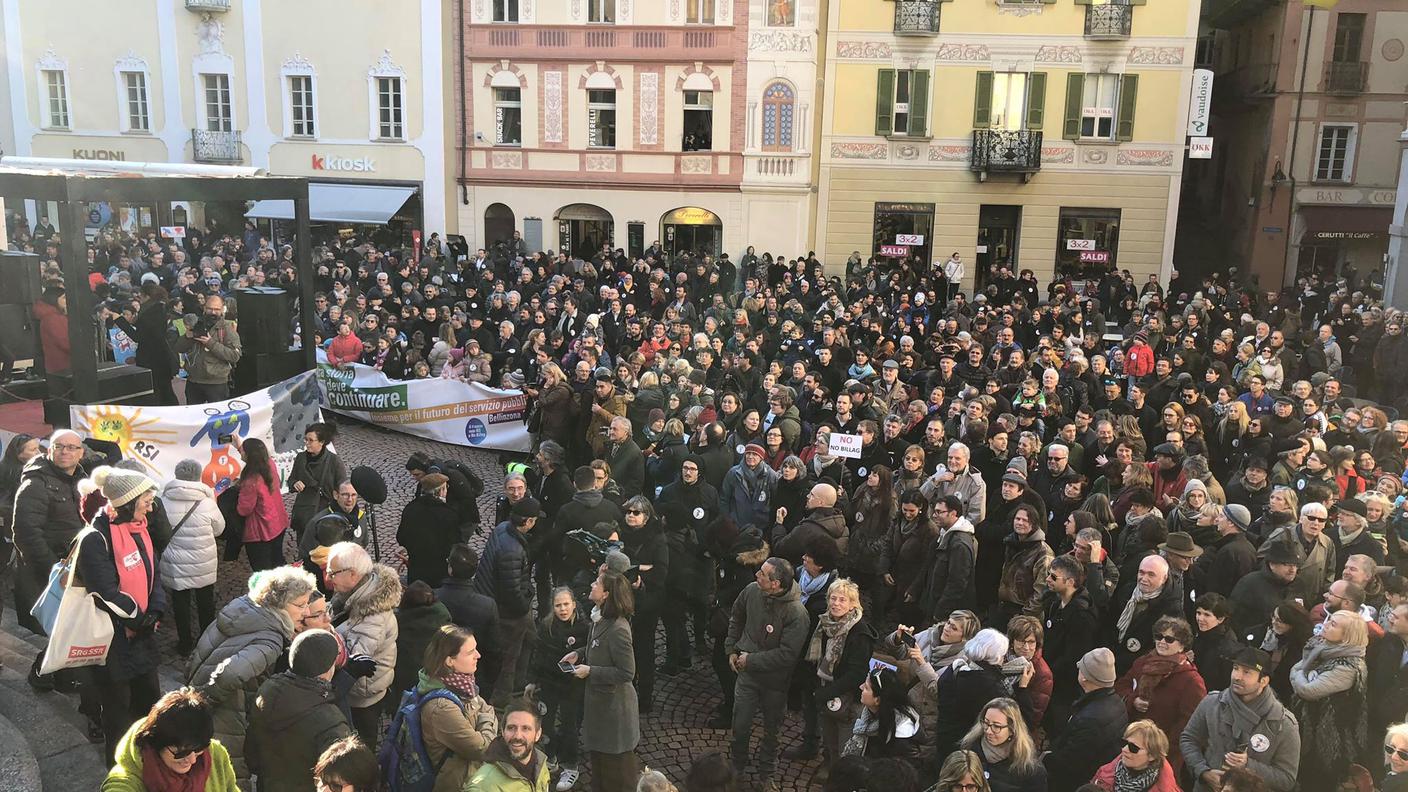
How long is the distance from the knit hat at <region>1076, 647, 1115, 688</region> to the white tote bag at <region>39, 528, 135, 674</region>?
519 cm

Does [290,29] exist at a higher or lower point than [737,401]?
higher

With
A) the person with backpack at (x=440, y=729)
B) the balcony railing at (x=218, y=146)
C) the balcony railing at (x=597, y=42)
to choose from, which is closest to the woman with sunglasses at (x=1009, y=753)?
the person with backpack at (x=440, y=729)

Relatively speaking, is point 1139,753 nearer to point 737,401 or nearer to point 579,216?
point 737,401

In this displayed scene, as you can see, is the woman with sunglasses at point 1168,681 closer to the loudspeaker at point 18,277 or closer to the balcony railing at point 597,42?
the loudspeaker at point 18,277

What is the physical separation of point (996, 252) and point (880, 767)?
26571mm

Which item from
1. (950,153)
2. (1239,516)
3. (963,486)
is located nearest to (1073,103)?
(950,153)

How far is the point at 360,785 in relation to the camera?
4113 millimetres

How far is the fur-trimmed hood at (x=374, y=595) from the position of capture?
565 centimetres

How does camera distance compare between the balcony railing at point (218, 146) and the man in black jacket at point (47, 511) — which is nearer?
the man in black jacket at point (47, 511)

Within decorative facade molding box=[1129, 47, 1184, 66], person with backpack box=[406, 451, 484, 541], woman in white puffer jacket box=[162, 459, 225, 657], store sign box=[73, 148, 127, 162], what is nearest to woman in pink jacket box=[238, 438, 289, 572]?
woman in white puffer jacket box=[162, 459, 225, 657]

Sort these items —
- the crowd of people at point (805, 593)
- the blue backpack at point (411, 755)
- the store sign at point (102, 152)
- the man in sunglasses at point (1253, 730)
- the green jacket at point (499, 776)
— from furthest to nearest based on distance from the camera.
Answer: the store sign at point (102, 152), the man in sunglasses at point (1253, 730), the crowd of people at point (805, 593), the blue backpack at point (411, 755), the green jacket at point (499, 776)

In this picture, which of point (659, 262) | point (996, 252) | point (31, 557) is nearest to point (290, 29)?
point (659, 262)

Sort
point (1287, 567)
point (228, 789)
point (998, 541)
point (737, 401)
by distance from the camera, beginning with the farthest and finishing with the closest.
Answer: point (737, 401), point (998, 541), point (1287, 567), point (228, 789)

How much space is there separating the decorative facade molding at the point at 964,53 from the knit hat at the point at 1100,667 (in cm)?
2489
